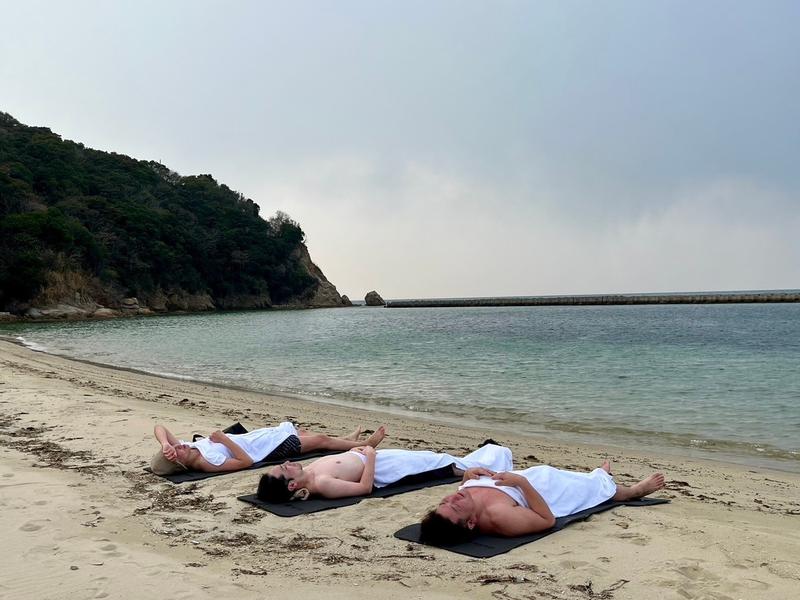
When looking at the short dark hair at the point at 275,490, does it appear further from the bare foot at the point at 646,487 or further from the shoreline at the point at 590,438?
the shoreline at the point at 590,438

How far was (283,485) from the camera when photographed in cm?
543

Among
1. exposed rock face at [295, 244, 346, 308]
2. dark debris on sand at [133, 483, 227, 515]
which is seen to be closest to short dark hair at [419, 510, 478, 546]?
dark debris on sand at [133, 483, 227, 515]

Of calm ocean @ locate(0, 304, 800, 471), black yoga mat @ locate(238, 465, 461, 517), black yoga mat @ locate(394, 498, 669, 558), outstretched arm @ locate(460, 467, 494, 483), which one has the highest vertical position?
outstretched arm @ locate(460, 467, 494, 483)

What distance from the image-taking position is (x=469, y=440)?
9.55 meters

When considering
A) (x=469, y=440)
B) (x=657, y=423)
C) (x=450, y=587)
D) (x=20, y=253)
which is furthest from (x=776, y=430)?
(x=20, y=253)

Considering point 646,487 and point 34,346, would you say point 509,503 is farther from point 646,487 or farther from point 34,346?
point 34,346

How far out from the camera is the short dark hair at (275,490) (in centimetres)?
542

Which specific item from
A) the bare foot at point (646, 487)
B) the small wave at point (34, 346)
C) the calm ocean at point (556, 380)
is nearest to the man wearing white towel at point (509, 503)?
the bare foot at point (646, 487)

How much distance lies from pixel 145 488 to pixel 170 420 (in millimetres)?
3726

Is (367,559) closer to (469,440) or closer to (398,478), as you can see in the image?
(398,478)

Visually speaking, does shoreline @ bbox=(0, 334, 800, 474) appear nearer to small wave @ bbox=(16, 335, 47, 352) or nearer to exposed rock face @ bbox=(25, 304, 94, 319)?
small wave @ bbox=(16, 335, 47, 352)

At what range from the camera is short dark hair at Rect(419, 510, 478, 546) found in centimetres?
438

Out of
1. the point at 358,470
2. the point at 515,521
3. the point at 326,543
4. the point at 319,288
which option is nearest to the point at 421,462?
the point at 358,470

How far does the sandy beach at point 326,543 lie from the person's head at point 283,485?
0.73ft
